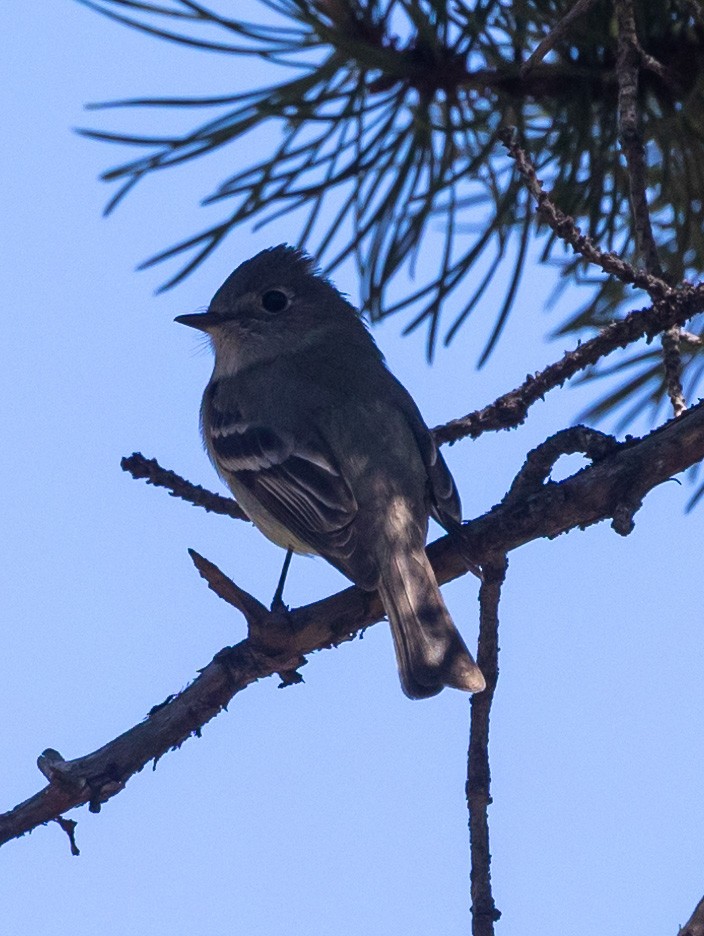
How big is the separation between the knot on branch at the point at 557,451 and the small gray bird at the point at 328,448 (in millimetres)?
545

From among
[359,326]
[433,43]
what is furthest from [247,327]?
[433,43]

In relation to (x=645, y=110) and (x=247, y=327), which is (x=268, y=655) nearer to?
(x=645, y=110)

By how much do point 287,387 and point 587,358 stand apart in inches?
71.5

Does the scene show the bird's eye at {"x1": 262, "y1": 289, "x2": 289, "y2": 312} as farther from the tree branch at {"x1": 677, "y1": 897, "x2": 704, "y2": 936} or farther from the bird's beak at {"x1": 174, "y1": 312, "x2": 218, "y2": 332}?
the tree branch at {"x1": 677, "y1": 897, "x2": 704, "y2": 936}

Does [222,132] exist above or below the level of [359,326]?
below

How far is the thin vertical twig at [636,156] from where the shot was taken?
11.9ft

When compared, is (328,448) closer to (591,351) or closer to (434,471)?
(434,471)

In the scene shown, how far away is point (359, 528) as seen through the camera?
444 cm

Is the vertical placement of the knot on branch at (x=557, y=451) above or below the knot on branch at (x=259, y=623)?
above

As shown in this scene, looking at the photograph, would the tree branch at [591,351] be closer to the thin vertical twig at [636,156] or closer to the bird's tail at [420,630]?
the thin vertical twig at [636,156]

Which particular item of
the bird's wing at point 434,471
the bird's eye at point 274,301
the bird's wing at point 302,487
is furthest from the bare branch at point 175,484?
the bird's eye at point 274,301

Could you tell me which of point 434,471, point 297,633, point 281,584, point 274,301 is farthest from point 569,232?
point 274,301

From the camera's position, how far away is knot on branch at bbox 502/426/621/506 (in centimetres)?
349

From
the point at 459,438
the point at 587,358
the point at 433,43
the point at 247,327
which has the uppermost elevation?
the point at 247,327
